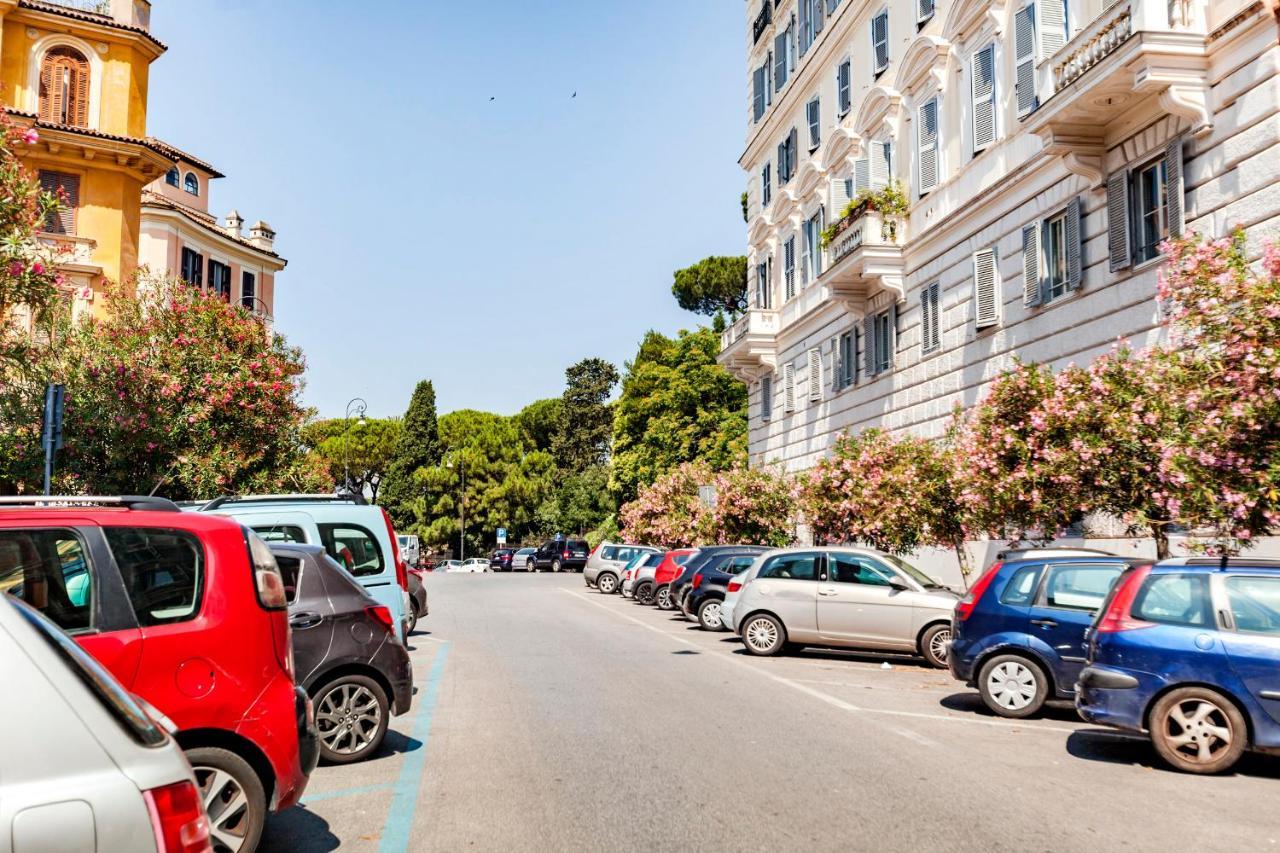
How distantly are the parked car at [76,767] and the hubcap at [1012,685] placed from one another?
9.77m

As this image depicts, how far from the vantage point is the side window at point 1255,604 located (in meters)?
8.63

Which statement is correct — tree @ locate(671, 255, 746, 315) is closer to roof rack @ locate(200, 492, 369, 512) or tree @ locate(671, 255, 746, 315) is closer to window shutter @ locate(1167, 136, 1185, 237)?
window shutter @ locate(1167, 136, 1185, 237)

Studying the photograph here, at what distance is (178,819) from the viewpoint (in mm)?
2898

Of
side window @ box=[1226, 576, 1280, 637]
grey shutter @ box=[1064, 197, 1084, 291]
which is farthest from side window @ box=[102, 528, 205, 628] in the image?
grey shutter @ box=[1064, 197, 1084, 291]

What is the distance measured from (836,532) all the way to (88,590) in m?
20.9

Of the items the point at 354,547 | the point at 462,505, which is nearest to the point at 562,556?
the point at 462,505

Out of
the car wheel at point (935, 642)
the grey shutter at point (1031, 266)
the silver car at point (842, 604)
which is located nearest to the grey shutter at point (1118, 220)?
the grey shutter at point (1031, 266)

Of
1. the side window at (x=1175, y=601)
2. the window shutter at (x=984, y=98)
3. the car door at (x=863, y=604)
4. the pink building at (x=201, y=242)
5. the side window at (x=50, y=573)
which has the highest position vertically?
the pink building at (x=201, y=242)

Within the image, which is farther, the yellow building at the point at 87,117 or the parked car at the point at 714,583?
the yellow building at the point at 87,117

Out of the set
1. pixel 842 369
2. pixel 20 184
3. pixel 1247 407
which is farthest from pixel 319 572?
pixel 842 369

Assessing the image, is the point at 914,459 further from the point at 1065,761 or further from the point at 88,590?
the point at 88,590

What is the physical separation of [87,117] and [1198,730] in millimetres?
33736

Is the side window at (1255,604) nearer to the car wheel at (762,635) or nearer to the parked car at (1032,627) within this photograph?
the parked car at (1032,627)

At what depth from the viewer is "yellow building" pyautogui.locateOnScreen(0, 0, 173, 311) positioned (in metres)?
32.5
